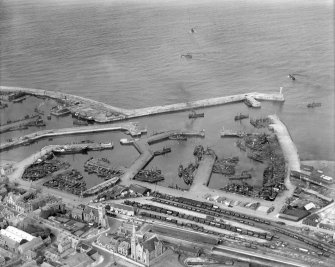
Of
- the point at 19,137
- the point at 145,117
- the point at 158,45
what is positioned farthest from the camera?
the point at 158,45

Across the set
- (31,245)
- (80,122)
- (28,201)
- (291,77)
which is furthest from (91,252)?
(291,77)

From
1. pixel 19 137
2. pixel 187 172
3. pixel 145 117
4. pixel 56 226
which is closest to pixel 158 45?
pixel 145 117

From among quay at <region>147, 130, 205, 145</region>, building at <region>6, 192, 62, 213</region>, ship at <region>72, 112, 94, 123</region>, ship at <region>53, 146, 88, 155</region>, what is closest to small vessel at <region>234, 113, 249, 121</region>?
quay at <region>147, 130, 205, 145</region>

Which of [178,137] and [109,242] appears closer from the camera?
[109,242]

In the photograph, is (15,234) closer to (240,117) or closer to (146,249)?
(146,249)

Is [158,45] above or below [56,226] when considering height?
above

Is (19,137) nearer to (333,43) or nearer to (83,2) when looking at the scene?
(83,2)

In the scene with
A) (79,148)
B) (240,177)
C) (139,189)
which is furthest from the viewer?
(79,148)
